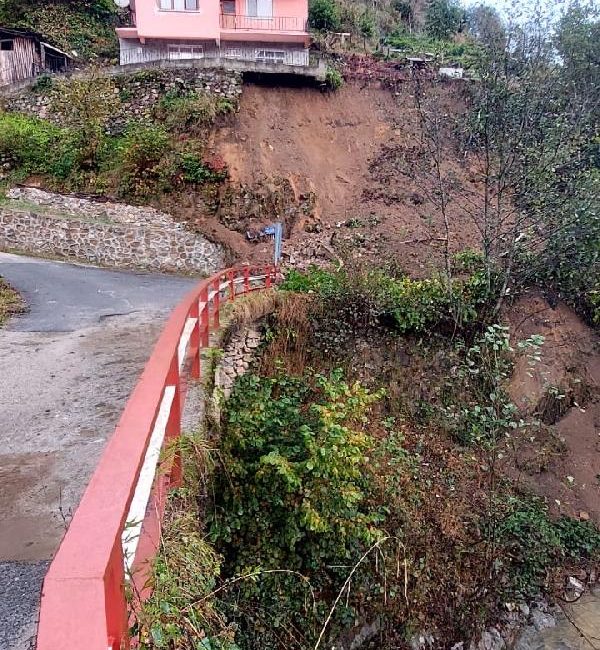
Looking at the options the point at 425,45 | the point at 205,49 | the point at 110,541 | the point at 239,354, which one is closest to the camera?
the point at 110,541

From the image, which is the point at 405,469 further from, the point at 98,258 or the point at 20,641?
the point at 98,258

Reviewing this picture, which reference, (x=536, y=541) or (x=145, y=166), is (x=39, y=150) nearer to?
(x=145, y=166)

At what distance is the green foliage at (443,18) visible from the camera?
28.5 meters

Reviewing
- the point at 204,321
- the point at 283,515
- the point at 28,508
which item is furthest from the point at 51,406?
the point at 283,515

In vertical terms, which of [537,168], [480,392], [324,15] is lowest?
[480,392]

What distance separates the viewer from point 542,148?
11.7 m

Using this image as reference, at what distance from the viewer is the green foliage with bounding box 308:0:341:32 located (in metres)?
26.2

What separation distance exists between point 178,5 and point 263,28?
3.84m

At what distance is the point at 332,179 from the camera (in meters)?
20.1

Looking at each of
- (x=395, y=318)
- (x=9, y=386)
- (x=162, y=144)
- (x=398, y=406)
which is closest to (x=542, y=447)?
(x=398, y=406)

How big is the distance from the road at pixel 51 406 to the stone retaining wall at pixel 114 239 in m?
5.08

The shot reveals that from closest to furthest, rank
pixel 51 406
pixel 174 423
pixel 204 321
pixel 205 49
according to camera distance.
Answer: pixel 174 423
pixel 51 406
pixel 204 321
pixel 205 49

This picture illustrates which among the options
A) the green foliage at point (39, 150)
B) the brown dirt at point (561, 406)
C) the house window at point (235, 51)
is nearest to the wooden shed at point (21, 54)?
the green foliage at point (39, 150)

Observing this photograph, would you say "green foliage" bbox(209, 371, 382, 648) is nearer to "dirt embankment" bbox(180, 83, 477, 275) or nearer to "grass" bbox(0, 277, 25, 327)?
"grass" bbox(0, 277, 25, 327)
